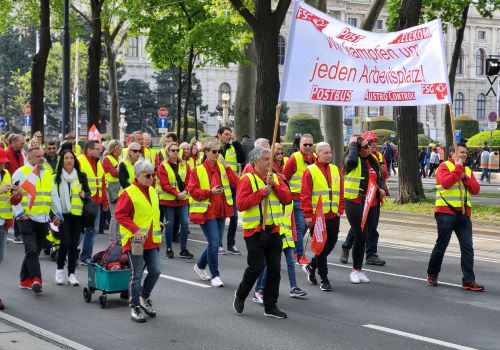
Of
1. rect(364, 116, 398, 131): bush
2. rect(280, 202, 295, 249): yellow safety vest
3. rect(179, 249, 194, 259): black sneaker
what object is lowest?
rect(179, 249, 194, 259): black sneaker

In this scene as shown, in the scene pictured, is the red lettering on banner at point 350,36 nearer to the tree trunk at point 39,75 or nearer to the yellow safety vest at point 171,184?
the yellow safety vest at point 171,184

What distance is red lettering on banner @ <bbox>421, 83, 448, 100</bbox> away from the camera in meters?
11.9

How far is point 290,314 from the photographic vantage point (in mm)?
10602

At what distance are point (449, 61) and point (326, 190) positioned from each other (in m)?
105

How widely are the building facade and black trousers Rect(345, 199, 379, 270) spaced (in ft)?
277

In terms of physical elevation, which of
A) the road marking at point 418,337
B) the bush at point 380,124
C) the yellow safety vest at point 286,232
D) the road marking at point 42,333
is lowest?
the road marking at point 418,337

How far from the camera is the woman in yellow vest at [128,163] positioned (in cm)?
1452

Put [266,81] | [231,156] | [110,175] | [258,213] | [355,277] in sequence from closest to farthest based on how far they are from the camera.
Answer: [258,213]
[355,277]
[110,175]
[231,156]
[266,81]

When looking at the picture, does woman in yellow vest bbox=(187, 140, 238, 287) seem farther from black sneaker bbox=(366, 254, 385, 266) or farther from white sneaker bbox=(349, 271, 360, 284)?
black sneaker bbox=(366, 254, 385, 266)

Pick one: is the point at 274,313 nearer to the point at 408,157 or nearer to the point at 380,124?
the point at 408,157

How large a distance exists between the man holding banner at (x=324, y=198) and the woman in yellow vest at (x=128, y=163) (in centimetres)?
336

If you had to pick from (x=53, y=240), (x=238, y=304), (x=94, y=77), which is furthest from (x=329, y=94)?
(x=94, y=77)

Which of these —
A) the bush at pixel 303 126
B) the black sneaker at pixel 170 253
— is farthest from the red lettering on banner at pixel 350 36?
the bush at pixel 303 126

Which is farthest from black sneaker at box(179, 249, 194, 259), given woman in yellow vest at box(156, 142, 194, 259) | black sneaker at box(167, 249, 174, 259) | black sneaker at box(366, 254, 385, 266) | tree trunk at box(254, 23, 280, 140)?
tree trunk at box(254, 23, 280, 140)
